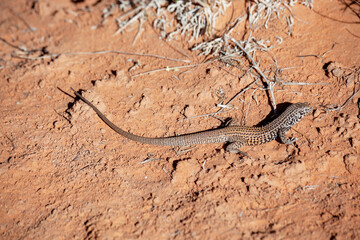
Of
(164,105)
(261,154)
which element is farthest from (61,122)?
(261,154)

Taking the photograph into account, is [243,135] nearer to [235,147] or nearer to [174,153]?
[235,147]

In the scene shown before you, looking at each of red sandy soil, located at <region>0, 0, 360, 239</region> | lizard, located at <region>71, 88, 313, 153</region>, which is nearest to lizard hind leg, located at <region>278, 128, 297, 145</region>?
lizard, located at <region>71, 88, 313, 153</region>

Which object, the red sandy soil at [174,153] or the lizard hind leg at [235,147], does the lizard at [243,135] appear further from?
the red sandy soil at [174,153]

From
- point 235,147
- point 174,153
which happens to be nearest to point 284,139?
point 235,147

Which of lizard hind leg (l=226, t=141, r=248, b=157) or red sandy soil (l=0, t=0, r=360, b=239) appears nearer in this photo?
red sandy soil (l=0, t=0, r=360, b=239)

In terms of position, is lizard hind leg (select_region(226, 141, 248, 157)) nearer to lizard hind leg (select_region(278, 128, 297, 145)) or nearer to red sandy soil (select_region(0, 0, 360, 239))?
red sandy soil (select_region(0, 0, 360, 239))

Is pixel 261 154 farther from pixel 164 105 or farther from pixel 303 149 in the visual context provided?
pixel 164 105
